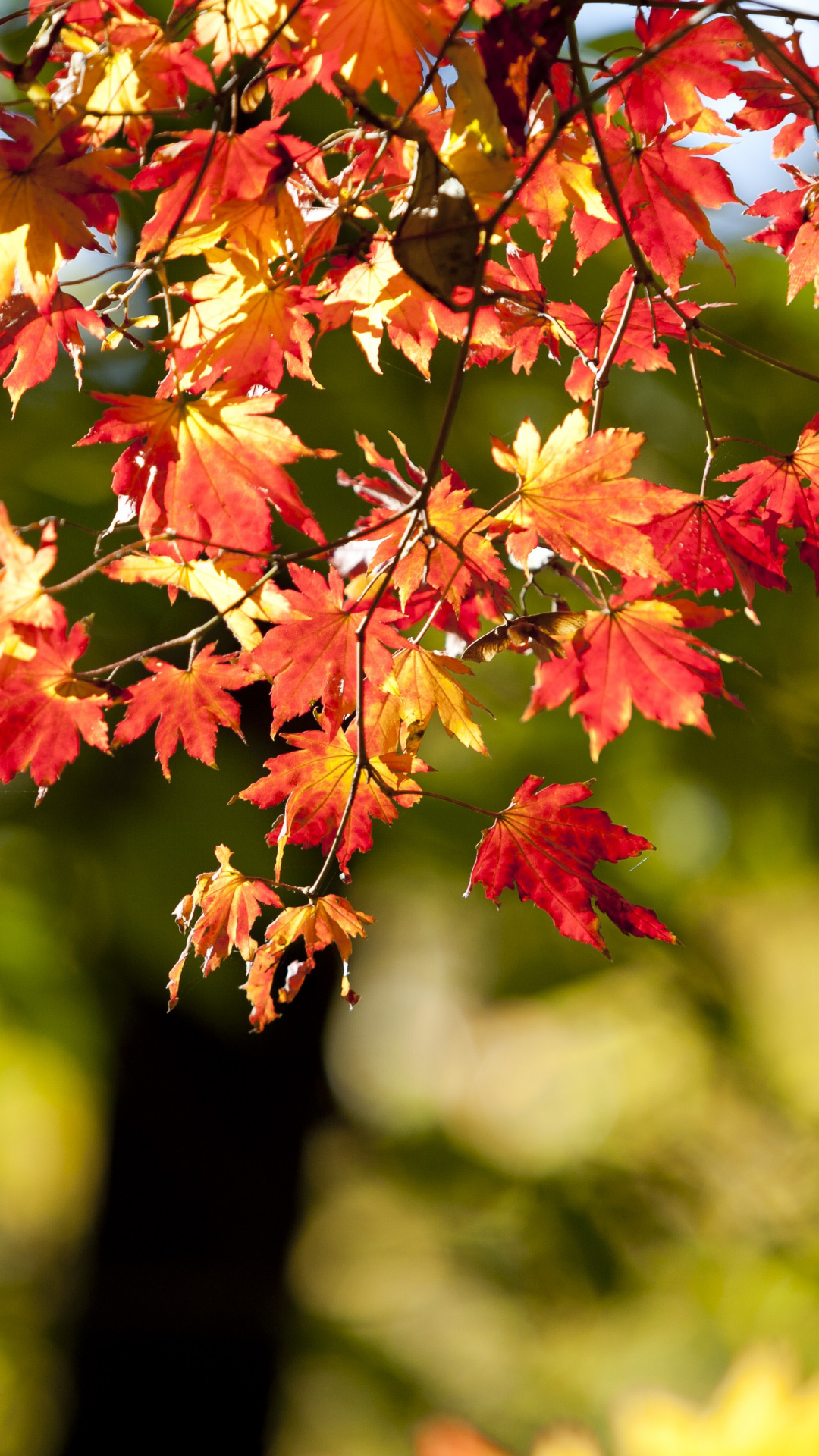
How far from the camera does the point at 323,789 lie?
2.79 ft

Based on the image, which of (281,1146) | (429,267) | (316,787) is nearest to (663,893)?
(281,1146)

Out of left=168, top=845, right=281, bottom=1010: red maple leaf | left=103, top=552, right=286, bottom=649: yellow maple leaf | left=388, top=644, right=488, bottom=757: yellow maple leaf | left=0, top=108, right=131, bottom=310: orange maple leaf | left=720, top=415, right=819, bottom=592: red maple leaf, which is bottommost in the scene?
left=168, top=845, right=281, bottom=1010: red maple leaf

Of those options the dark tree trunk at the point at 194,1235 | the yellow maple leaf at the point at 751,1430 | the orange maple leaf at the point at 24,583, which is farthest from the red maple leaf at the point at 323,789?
the dark tree trunk at the point at 194,1235

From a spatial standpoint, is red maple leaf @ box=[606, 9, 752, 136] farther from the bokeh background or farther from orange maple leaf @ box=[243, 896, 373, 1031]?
the bokeh background

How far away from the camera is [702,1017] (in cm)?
450

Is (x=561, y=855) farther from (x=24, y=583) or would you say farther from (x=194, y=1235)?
(x=194, y=1235)

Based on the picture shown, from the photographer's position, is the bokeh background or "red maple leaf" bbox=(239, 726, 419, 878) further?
the bokeh background

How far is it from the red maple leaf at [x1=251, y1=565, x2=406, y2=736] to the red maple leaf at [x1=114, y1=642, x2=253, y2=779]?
0.21 ft

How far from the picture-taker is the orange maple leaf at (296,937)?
29.5 inches

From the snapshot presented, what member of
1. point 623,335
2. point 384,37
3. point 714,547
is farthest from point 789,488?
point 384,37

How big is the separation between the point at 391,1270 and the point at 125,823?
2.96 meters

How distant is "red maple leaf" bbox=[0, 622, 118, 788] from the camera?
682 millimetres

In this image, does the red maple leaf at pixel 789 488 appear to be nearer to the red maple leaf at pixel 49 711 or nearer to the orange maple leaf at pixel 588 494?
the orange maple leaf at pixel 588 494

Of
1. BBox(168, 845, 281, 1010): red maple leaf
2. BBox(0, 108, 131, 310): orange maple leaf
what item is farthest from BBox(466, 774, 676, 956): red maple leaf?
BBox(0, 108, 131, 310): orange maple leaf
